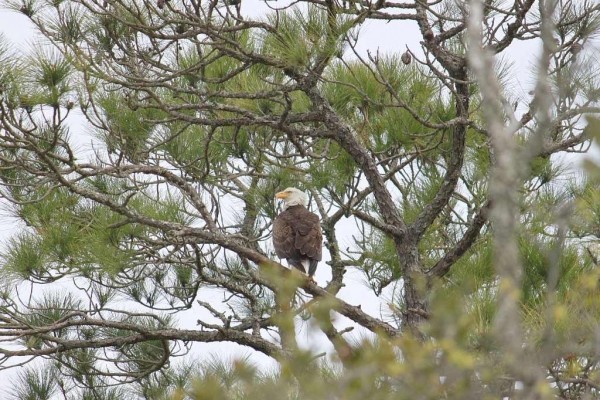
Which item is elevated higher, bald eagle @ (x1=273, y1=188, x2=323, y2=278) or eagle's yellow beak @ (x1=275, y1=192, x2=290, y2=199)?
eagle's yellow beak @ (x1=275, y1=192, x2=290, y2=199)

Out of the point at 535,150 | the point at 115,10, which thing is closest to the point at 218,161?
the point at 115,10

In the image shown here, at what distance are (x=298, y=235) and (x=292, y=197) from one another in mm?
298

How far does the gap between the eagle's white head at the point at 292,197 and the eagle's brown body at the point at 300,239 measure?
0.13 ft

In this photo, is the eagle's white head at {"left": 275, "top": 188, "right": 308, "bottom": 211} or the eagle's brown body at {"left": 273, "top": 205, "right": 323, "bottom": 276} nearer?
the eagle's brown body at {"left": 273, "top": 205, "right": 323, "bottom": 276}

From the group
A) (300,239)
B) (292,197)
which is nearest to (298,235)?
(300,239)

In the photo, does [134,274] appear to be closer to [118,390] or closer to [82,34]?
[118,390]

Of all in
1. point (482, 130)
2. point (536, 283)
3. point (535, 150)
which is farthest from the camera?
point (536, 283)

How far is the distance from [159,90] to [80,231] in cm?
101

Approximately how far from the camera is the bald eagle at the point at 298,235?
541cm

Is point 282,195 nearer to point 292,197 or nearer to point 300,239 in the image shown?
point 292,197

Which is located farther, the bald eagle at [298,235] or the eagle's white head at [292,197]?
the eagle's white head at [292,197]

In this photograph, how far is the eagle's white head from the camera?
5617mm

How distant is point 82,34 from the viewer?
468cm

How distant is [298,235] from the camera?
213 inches
